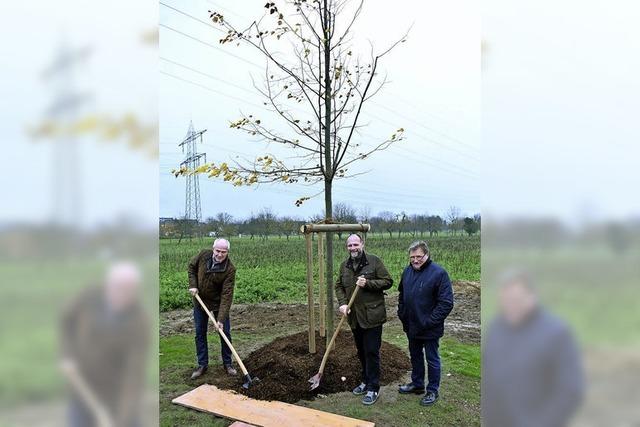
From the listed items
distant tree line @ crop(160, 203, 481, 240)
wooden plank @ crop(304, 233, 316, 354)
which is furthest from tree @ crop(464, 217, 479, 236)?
wooden plank @ crop(304, 233, 316, 354)

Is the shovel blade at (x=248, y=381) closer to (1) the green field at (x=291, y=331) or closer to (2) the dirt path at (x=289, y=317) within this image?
(1) the green field at (x=291, y=331)

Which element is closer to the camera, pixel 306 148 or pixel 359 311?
pixel 359 311

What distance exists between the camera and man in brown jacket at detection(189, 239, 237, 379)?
5027 mm

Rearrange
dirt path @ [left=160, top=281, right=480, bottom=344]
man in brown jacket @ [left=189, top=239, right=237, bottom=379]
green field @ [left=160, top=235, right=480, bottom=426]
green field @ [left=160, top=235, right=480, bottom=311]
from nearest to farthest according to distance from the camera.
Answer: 1. green field @ [left=160, top=235, right=480, bottom=426]
2. man in brown jacket @ [left=189, top=239, right=237, bottom=379]
3. green field @ [left=160, top=235, right=480, bottom=311]
4. dirt path @ [left=160, top=281, right=480, bottom=344]

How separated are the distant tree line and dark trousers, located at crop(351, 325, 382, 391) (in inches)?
71.5

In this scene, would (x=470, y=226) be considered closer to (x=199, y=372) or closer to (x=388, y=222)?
(x=388, y=222)

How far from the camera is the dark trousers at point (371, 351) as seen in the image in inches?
175
